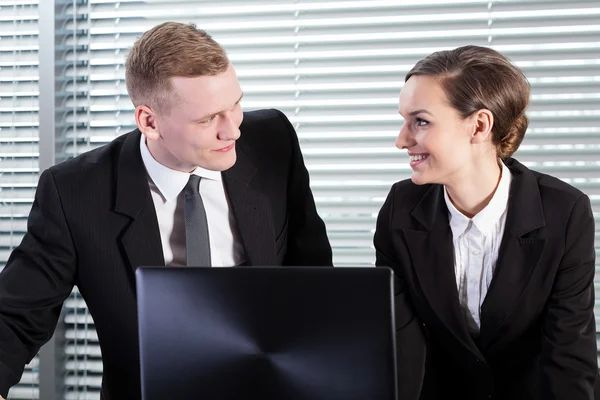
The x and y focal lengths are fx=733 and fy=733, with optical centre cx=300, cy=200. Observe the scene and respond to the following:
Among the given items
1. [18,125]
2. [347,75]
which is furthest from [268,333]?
[18,125]

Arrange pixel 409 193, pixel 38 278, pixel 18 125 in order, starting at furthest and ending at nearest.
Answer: pixel 18 125 < pixel 409 193 < pixel 38 278

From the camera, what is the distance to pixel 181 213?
176cm

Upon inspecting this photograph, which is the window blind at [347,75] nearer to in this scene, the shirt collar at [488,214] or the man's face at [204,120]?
the shirt collar at [488,214]

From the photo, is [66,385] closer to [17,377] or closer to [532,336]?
[17,377]

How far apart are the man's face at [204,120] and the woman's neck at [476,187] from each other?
0.56m

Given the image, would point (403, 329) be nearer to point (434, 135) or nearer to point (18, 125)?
point (434, 135)

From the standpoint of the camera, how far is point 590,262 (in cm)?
177

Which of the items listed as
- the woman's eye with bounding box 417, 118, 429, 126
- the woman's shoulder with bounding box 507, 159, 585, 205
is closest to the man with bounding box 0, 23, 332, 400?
the woman's eye with bounding box 417, 118, 429, 126

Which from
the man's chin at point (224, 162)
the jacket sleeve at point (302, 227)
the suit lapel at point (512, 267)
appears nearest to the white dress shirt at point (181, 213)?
the man's chin at point (224, 162)

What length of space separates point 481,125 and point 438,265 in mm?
353

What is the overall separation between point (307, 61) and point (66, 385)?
1530 mm

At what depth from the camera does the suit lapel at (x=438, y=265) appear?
174 cm

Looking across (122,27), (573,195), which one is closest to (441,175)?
(573,195)

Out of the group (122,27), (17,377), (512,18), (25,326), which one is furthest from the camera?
(122,27)
